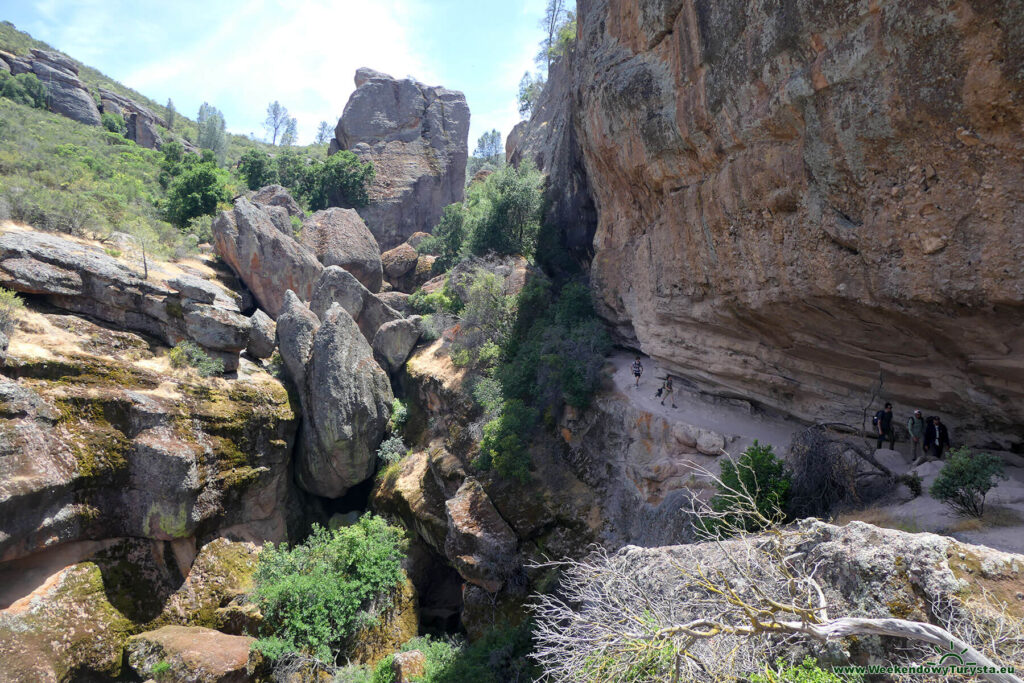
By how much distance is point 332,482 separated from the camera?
705 inches

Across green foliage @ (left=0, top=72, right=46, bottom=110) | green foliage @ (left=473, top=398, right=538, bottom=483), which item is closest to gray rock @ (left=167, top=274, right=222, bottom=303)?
green foliage @ (left=473, top=398, right=538, bottom=483)

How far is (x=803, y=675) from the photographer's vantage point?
4.51 m

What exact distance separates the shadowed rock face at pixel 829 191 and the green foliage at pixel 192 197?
20979 mm

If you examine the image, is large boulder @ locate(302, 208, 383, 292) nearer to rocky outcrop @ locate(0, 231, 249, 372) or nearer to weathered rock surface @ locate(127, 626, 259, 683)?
rocky outcrop @ locate(0, 231, 249, 372)

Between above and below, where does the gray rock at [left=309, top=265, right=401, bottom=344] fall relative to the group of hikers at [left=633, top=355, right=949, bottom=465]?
above

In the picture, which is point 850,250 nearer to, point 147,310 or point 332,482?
point 332,482

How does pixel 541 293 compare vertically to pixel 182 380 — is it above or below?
above

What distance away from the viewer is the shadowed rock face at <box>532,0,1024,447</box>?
6359 mm

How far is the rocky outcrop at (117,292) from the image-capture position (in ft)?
45.5

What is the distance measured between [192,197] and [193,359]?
13.5 meters

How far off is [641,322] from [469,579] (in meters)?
8.20

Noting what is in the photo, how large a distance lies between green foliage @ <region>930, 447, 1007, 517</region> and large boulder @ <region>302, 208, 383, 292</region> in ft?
77.9

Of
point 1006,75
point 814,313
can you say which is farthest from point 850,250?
point 1006,75

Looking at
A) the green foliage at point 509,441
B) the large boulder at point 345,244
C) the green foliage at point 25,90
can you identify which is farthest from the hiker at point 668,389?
the green foliage at point 25,90
